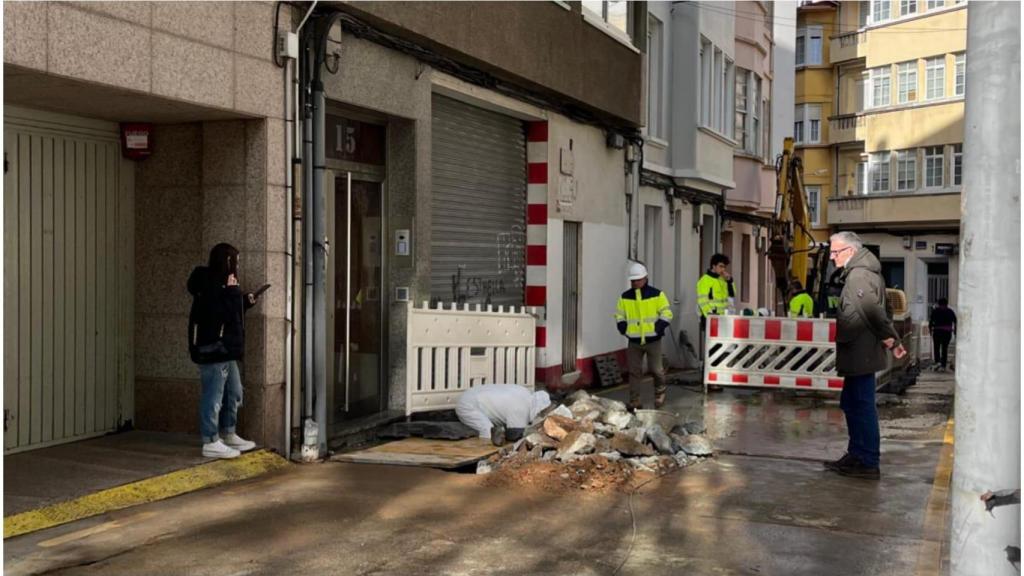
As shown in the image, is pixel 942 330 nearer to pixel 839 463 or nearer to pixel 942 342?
pixel 942 342

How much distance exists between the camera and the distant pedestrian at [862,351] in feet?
30.8

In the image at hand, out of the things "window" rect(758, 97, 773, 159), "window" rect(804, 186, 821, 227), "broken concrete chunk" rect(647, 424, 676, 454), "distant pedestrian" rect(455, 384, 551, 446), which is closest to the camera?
"broken concrete chunk" rect(647, 424, 676, 454)

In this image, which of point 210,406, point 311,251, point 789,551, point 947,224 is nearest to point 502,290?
point 311,251

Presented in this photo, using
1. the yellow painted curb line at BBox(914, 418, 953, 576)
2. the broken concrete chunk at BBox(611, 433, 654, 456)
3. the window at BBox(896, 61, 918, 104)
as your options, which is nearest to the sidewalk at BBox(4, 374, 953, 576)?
the yellow painted curb line at BBox(914, 418, 953, 576)

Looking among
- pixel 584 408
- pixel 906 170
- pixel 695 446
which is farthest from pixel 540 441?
pixel 906 170

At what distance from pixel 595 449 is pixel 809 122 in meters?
46.4

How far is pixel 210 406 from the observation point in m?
8.66

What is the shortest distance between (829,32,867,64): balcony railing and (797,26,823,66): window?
3.37 feet

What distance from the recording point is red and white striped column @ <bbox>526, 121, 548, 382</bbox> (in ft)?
50.1

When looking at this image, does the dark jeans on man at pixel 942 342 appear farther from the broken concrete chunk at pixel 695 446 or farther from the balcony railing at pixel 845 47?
the balcony railing at pixel 845 47

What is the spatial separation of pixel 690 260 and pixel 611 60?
687 cm

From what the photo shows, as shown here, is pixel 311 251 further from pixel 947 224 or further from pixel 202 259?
pixel 947 224

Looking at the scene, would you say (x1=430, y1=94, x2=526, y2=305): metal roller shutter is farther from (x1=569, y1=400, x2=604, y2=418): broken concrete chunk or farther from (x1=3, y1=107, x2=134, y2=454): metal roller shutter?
(x1=3, y1=107, x2=134, y2=454): metal roller shutter

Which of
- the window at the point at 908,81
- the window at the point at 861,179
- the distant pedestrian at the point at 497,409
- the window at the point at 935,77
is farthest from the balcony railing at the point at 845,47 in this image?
the distant pedestrian at the point at 497,409
